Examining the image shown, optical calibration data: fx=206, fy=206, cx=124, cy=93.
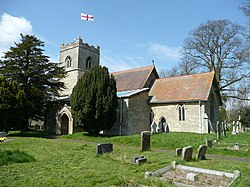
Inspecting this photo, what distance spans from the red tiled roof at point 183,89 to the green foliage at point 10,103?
1387cm

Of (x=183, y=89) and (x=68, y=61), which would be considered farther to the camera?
(x=68, y=61)

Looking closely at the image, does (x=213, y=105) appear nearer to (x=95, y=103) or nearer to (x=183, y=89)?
(x=183, y=89)

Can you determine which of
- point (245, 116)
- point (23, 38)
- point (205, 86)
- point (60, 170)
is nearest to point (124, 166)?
point (60, 170)

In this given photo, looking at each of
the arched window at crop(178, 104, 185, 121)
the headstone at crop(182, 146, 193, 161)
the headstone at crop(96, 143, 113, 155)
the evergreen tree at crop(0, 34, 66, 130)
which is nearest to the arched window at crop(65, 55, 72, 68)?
the evergreen tree at crop(0, 34, 66, 130)

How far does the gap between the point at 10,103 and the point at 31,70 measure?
18.1 feet

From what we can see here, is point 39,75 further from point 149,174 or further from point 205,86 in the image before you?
point 149,174

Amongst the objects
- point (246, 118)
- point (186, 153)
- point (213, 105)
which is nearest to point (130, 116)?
point (213, 105)

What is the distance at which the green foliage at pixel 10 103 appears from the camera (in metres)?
18.7

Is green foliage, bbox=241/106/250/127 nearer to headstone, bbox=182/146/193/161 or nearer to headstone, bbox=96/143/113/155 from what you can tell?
headstone, bbox=182/146/193/161

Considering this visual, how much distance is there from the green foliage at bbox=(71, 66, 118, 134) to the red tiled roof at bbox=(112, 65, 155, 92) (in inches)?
199

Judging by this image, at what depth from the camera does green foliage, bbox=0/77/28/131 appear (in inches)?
735

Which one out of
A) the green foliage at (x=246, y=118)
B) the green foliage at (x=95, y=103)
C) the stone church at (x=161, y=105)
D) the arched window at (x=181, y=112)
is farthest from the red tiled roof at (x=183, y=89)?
the green foliage at (x=246, y=118)

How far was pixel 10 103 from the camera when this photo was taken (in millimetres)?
18969

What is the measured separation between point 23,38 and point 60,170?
71.1 feet
